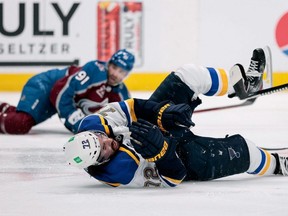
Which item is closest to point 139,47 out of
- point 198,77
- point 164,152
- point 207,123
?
point 207,123

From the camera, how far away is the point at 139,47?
30.7 ft

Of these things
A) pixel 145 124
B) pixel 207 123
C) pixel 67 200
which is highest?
pixel 145 124

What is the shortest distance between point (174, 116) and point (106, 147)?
1.06 ft

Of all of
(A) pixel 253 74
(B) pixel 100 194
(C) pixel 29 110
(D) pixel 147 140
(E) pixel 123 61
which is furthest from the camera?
(C) pixel 29 110

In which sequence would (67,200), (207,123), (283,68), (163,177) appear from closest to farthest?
(67,200) < (163,177) < (207,123) < (283,68)

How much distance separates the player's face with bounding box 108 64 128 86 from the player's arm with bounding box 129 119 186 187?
2608 mm

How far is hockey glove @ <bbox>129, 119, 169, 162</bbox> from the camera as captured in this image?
339 cm

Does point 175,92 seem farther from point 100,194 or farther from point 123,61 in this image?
point 123,61

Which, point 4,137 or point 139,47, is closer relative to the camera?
point 4,137

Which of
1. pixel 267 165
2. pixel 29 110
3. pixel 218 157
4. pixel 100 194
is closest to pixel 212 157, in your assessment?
pixel 218 157

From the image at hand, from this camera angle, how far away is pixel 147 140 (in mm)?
3400

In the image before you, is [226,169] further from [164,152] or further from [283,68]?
[283,68]

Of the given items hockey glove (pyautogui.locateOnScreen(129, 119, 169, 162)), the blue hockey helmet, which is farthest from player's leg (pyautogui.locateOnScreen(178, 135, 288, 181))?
the blue hockey helmet

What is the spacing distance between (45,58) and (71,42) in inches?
12.9
